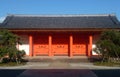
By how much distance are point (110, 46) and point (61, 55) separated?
27.4 feet

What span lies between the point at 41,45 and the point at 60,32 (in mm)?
3128

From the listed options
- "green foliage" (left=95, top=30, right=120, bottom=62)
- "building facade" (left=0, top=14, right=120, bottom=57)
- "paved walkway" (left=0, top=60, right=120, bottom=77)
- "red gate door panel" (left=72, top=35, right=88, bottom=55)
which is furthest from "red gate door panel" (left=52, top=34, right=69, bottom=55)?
"paved walkway" (left=0, top=60, right=120, bottom=77)

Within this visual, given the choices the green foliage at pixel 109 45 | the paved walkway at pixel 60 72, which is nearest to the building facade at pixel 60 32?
the green foliage at pixel 109 45

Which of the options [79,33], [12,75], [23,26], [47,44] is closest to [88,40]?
[79,33]

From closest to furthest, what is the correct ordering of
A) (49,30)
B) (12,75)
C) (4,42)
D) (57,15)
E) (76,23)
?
(12,75) < (4,42) < (49,30) < (76,23) < (57,15)

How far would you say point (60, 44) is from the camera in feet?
111

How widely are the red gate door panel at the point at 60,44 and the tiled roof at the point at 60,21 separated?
5.27 ft

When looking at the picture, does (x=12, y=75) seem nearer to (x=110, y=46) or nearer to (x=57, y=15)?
(x=110, y=46)

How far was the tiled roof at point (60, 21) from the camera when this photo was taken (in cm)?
3144

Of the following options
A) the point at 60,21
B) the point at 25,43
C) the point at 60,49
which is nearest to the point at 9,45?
the point at 25,43

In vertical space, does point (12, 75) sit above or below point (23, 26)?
below

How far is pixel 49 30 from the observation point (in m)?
30.9

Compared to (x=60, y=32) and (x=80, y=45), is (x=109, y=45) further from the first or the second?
(x=80, y=45)

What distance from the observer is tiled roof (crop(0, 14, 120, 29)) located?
3144 centimetres
